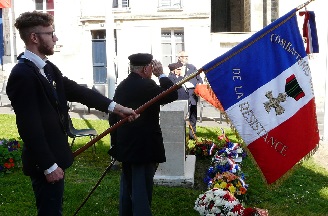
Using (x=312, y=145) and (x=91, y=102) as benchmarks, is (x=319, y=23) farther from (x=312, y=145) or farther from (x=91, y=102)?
(x=91, y=102)

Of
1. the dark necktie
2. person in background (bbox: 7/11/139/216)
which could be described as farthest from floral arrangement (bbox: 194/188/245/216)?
the dark necktie

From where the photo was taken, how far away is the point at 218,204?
221 inches

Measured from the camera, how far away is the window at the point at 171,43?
75.8 feet

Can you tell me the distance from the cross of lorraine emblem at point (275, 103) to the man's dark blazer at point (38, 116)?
2.01 meters

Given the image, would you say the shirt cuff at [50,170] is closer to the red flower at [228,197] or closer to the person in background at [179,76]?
the red flower at [228,197]

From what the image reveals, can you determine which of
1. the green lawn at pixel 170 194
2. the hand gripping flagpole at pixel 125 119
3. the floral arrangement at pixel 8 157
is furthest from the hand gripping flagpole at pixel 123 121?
the floral arrangement at pixel 8 157

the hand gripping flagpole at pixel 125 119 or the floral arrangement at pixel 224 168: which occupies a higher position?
the hand gripping flagpole at pixel 125 119

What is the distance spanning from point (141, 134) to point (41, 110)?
1614 millimetres

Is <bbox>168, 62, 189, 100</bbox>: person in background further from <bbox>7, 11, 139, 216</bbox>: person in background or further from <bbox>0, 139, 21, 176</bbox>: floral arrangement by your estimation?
<bbox>7, 11, 139, 216</bbox>: person in background

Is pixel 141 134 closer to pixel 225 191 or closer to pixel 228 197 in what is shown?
pixel 228 197

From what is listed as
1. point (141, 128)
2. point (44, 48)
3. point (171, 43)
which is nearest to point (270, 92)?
point (141, 128)

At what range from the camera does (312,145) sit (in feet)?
16.4

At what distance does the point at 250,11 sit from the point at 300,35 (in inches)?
829

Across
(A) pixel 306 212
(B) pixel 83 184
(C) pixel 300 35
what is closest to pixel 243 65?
(C) pixel 300 35
